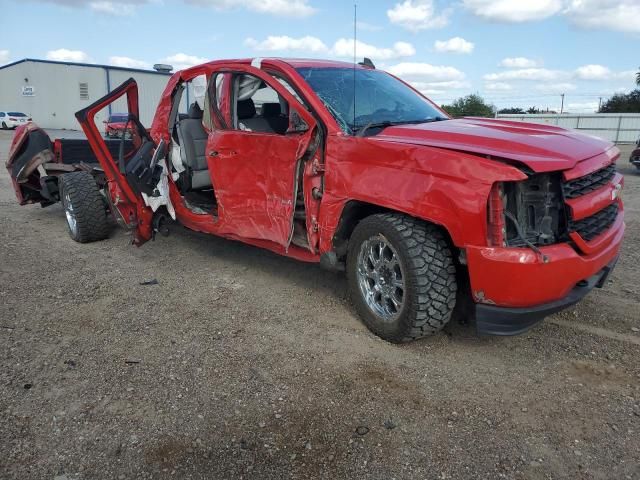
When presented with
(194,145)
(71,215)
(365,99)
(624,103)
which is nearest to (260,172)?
(365,99)

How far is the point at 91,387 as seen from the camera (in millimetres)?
3049

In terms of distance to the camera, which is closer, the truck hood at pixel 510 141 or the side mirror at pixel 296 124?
the truck hood at pixel 510 141

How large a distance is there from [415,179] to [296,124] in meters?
1.31

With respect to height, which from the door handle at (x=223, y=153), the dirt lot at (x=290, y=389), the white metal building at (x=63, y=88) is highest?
the white metal building at (x=63, y=88)

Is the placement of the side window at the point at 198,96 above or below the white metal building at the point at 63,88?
below

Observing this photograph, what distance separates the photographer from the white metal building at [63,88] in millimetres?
39125

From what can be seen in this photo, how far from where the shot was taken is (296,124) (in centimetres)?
402

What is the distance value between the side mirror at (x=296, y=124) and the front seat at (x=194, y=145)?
147cm

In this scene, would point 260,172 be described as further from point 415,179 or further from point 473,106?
point 473,106

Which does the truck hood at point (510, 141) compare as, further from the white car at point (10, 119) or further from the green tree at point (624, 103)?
the green tree at point (624, 103)

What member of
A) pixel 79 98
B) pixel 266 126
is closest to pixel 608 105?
pixel 79 98

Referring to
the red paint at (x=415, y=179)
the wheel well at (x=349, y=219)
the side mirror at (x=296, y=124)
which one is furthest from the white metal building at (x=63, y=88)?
the wheel well at (x=349, y=219)

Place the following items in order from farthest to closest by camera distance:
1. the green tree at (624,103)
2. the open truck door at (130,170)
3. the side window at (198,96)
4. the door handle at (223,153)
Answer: the green tree at (624,103)
the open truck door at (130,170)
the side window at (198,96)
the door handle at (223,153)

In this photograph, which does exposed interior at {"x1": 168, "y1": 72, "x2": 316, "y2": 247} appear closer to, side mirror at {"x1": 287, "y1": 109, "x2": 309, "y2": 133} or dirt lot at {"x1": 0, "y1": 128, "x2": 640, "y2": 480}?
side mirror at {"x1": 287, "y1": 109, "x2": 309, "y2": 133}
